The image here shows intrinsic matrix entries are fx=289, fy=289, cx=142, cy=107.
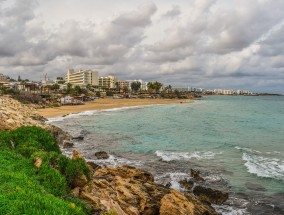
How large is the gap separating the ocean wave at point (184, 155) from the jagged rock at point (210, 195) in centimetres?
900

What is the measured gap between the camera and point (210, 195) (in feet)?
60.2

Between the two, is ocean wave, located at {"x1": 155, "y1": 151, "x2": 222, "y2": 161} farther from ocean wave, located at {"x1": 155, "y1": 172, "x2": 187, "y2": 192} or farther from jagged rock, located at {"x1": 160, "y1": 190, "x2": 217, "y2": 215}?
jagged rock, located at {"x1": 160, "y1": 190, "x2": 217, "y2": 215}

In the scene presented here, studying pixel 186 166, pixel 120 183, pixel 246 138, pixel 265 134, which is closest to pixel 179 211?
pixel 120 183

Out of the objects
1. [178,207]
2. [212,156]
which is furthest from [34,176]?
[212,156]

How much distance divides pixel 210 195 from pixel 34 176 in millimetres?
11505

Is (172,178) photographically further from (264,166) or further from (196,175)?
(264,166)

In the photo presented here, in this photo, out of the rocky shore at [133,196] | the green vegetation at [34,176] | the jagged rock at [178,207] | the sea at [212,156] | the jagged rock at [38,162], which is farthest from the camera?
the sea at [212,156]

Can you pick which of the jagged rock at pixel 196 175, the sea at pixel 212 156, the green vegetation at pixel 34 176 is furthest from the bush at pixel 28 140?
the jagged rock at pixel 196 175

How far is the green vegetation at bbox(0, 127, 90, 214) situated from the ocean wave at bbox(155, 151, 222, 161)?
45.9 feet

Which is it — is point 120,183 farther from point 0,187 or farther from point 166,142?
point 166,142

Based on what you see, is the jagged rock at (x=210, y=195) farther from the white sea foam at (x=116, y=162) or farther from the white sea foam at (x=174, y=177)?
the white sea foam at (x=116, y=162)

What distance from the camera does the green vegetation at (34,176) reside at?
25.1 ft

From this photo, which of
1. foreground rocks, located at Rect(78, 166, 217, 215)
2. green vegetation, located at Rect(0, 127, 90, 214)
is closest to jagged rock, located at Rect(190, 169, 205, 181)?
foreground rocks, located at Rect(78, 166, 217, 215)

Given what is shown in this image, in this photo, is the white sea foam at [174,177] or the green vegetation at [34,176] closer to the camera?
the green vegetation at [34,176]
